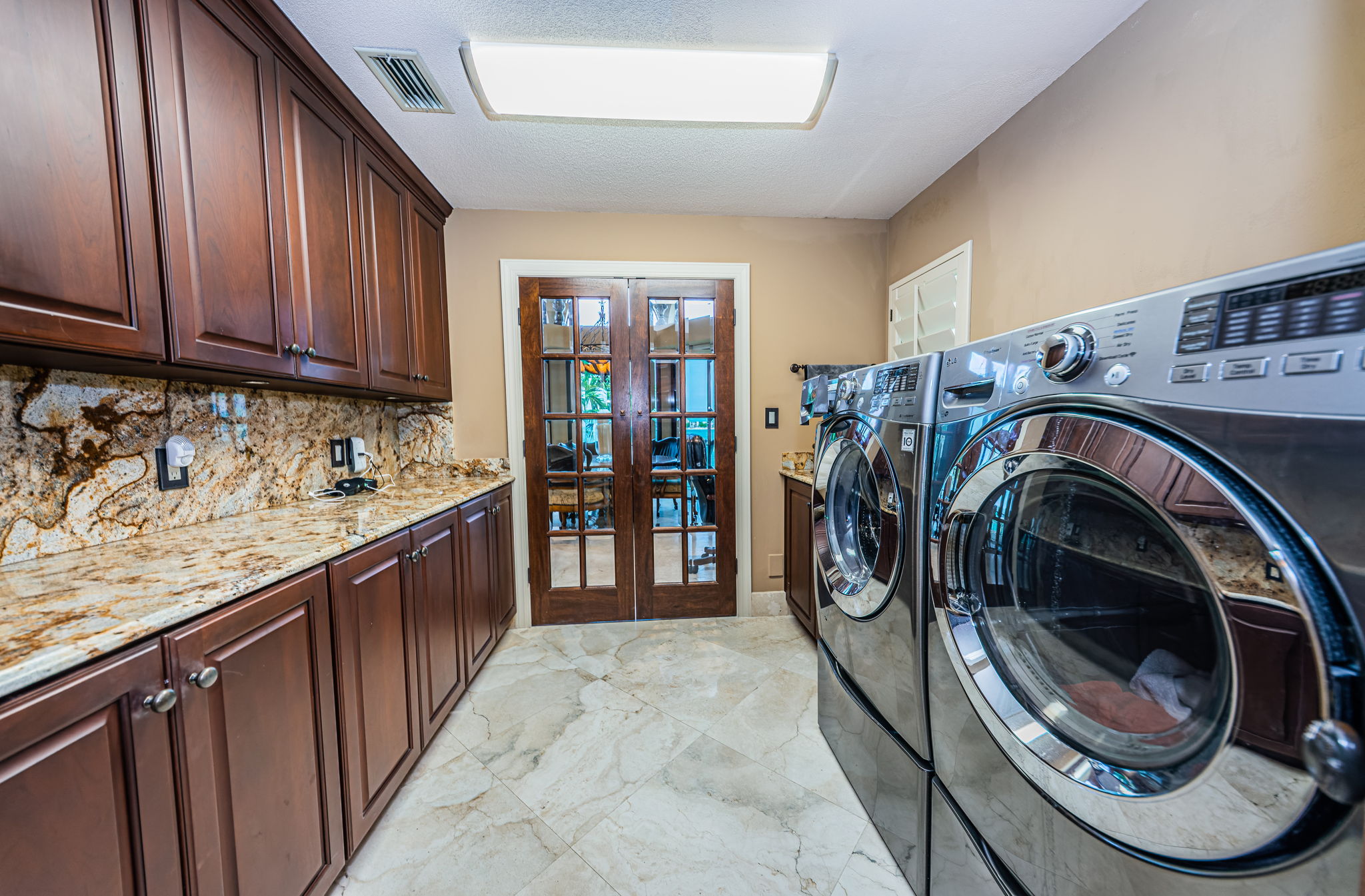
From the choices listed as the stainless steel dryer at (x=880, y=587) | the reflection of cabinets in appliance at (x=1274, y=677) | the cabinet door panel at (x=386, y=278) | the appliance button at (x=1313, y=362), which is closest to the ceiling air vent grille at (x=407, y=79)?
the cabinet door panel at (x=386, y=278)

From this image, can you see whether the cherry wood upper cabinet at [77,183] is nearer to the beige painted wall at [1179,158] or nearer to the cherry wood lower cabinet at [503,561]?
the cherry wood lower cabinet at [503,561]

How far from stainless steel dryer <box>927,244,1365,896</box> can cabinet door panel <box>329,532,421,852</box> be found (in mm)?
1394

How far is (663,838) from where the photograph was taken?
1.25m

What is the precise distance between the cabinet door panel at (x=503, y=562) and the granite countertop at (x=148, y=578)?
2.47ft

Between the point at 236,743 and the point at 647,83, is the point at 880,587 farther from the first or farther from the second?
the point at 647,83

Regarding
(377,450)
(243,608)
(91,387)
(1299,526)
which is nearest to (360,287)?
(91,387)

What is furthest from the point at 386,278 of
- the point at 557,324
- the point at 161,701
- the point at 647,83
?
the point at 161,701

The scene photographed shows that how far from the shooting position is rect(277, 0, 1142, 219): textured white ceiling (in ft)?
4.25

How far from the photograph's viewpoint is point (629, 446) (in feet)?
8.44

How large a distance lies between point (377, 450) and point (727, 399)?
6.14 ft

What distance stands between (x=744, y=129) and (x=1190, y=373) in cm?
176

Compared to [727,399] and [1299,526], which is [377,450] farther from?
[1299,526]

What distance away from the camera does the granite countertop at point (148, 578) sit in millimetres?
601

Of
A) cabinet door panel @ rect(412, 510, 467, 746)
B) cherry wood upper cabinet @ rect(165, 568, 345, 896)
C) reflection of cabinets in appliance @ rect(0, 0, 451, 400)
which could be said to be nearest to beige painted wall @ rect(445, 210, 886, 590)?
reflection of cabinets in appliance @ rect(0, 0, 451, 400)
